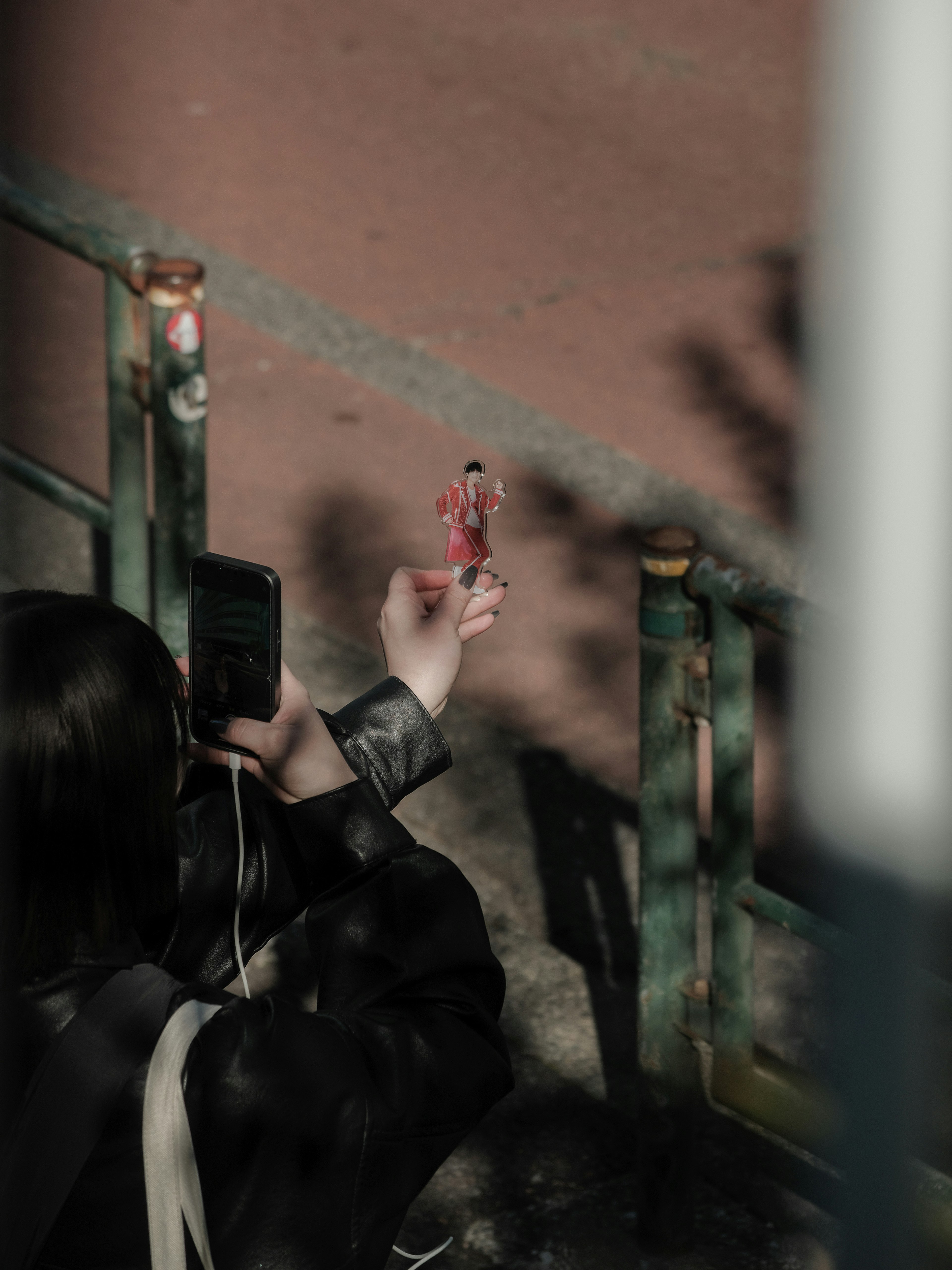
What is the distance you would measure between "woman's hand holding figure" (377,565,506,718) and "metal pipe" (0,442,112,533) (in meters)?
2.03

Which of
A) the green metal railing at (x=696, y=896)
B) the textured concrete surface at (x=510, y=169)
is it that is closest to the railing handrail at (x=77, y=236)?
the green metal railing at (x=696, y=896)

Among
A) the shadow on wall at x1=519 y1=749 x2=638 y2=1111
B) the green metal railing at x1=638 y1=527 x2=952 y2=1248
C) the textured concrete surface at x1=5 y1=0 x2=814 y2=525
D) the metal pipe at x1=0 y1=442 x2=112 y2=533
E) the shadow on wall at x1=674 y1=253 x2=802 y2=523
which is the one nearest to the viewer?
the green metal railing at x1=638 y1=527 x2=952 y2=1248

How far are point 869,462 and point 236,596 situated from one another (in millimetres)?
1141

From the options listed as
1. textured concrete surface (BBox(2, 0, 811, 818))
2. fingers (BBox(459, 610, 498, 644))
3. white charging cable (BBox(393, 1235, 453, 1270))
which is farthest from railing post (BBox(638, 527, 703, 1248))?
textured concrete surface (BBox(2, 0, 811, 818))

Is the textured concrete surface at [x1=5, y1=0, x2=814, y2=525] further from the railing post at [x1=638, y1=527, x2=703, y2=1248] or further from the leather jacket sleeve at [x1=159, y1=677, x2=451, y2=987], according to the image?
the leather jacket sleeve at [x1=159, y1=677, x2=451, y2=987]

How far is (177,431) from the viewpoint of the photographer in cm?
337

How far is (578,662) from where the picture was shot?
14.9 feet

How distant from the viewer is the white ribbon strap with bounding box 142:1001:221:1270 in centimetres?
127

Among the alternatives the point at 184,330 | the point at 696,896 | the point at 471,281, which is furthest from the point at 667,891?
the point at 471,281

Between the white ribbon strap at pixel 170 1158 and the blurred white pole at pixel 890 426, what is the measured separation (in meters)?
0.85

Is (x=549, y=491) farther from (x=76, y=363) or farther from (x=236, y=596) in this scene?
(x=236, y=596)

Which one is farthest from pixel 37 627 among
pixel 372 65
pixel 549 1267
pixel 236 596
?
pixel 372 65

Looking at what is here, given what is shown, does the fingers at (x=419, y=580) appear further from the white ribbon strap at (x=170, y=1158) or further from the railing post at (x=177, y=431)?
the railing post at (x=177, y=431)

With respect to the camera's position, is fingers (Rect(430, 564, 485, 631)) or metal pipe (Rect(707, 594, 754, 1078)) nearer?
fingers (Rect(430, 564, 485, 631))
